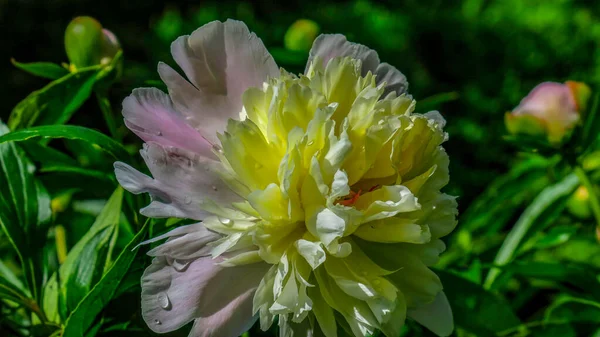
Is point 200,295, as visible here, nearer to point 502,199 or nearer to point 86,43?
point 86,43

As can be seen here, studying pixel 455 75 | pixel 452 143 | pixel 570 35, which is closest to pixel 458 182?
pixel 452 143

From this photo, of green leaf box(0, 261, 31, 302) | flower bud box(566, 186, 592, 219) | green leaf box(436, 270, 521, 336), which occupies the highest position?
green leaf box(0, 261, 31, 302)

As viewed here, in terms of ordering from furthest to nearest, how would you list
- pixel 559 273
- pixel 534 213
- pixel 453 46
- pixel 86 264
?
1. pixel 453 46
2. pixel 534 213
3. pixel 559 273
4. pixel 86 264

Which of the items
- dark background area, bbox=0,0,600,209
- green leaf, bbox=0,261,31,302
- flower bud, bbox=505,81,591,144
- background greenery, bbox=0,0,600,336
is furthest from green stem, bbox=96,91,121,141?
dark background area, bbox=0,0,600,209

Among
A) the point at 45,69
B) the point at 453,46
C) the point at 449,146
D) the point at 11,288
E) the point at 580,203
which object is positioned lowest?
the point at 449,146

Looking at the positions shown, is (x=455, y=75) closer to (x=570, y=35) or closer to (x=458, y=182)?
(x=570, y=35)

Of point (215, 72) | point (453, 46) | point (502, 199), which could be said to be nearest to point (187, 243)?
point (215, 72)

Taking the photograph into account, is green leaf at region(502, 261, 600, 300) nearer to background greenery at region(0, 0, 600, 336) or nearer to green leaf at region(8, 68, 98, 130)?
background greenery at region(0, 0, 600, 336)
